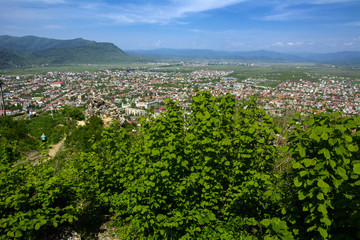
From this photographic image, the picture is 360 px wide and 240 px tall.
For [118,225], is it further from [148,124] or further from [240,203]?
[240,203]

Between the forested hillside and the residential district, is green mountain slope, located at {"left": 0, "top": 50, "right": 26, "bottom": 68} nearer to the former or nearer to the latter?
the residential district

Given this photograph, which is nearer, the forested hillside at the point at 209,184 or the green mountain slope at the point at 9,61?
the forested hillside at the point at 209,184

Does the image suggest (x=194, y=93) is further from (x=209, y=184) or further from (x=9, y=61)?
(x=9, y=61)

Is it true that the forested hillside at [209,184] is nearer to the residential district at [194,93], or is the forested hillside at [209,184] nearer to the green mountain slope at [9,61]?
the residential district at [194,93]

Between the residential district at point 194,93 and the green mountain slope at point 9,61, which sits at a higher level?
the green mountain slope at point 9,61

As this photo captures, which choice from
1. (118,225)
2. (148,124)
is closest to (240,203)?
(148,124)

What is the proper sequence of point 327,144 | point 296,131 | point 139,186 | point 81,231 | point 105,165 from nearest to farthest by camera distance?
point 327,144, point 296,131, point 139,186, point 81,231, point 105,165

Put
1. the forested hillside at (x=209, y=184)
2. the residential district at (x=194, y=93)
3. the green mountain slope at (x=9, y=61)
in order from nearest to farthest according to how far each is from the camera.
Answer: the forested hillside at (x=209, y=184), the residential district at (x=194, y=93), the green mountain slope at (x=9, y=61)

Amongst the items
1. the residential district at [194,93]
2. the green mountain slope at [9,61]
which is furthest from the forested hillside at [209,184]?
the green mountain slope at [9,61]

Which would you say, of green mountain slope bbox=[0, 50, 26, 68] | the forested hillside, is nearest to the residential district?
the forested hillside

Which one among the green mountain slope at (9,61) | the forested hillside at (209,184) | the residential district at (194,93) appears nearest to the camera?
the forested hillside at (209,184)

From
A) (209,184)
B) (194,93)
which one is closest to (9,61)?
(194,93)
